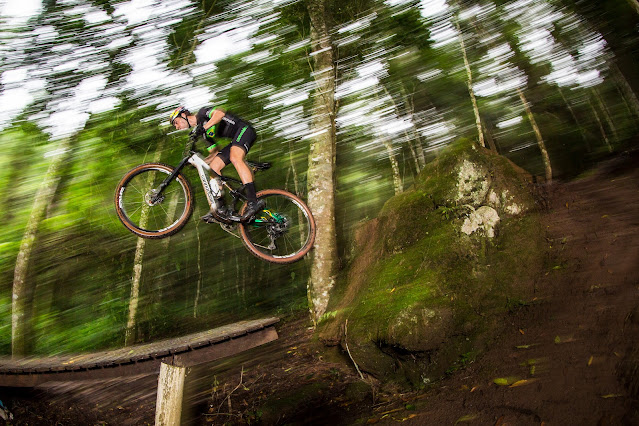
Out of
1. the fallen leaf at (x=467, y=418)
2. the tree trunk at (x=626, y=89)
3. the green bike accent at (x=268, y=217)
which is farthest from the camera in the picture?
the tree trunk at (x=626, y=89)

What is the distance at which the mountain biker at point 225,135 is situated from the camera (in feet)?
11.9

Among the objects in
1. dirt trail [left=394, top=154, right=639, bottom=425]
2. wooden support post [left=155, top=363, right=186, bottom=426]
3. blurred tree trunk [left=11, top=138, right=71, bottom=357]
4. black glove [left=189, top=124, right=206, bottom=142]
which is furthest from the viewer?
blurred tree trunk [left=11, top=138, right=71, bottom=357]

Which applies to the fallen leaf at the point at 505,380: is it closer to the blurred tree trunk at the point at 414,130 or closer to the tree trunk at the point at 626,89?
the tree trunk at the point at 626,89

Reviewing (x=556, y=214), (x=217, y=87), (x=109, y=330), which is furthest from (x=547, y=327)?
(x=109, y=330)

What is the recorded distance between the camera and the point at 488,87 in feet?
39.5

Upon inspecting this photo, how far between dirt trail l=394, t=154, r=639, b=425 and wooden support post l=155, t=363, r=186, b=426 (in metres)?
2.12

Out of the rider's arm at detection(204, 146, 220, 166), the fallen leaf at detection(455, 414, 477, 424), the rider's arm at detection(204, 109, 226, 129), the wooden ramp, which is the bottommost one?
the fallen leaf at detection(455, 414, 477, 424)

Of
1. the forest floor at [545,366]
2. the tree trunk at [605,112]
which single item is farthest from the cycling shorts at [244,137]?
the tree trunk at [605,112]

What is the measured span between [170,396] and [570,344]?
362 centimetres

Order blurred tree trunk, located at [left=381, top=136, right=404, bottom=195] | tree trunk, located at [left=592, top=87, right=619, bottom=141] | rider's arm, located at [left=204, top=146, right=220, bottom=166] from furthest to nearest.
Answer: tree trunk, located at [left=592, top=87, right=619, bottom=141]
blurred tree trunk, located at [left=381, top=136, right=404, bottom=195]
rider's arm, located at [left=204, top=146, right=220, bottom=166]

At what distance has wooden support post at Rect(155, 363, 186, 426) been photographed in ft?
10.8

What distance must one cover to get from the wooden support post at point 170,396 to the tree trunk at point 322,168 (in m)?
1.78

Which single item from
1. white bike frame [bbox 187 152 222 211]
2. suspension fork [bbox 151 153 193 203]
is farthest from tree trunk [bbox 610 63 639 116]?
suspension fork [bbox 151 153 193 203]

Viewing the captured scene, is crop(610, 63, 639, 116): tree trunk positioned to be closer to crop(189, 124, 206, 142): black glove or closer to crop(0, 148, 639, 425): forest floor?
crop(0, 148, 639, 425): forest floor
